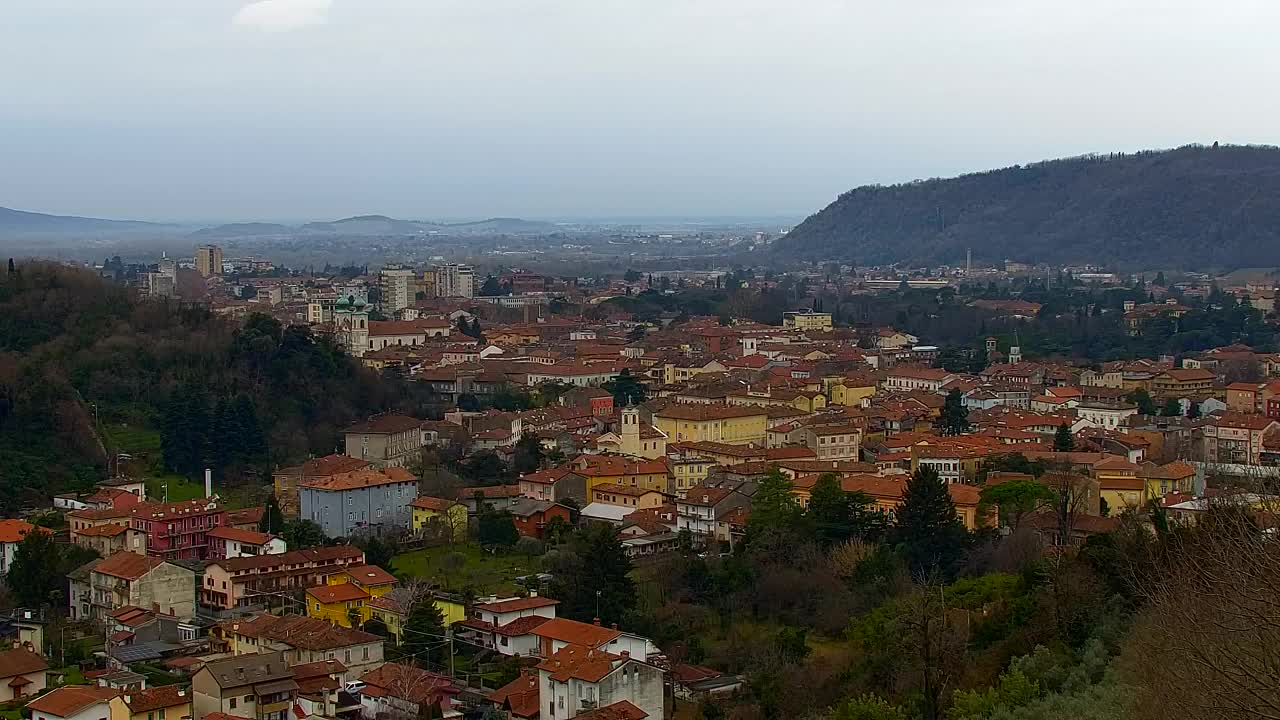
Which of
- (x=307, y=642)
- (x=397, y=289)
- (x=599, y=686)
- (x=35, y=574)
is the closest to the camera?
(x=599, y=686)

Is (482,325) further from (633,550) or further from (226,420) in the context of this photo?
(633,550)

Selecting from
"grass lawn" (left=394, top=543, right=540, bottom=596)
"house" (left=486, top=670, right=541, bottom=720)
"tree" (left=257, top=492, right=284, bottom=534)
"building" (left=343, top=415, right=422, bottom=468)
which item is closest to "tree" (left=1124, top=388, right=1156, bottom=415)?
"building" (left=343, top=415, right=422, bottom=468)

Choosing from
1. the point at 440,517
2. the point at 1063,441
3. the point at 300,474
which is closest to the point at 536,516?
the point at 440,517

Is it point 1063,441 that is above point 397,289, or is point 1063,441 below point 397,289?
below

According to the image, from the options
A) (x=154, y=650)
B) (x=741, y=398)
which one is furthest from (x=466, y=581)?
(x=741, y=398)

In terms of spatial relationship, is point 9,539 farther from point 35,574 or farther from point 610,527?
point 610,527

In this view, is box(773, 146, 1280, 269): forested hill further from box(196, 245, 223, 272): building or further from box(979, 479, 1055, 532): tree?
box(979, 479, 1055, 532): tree
